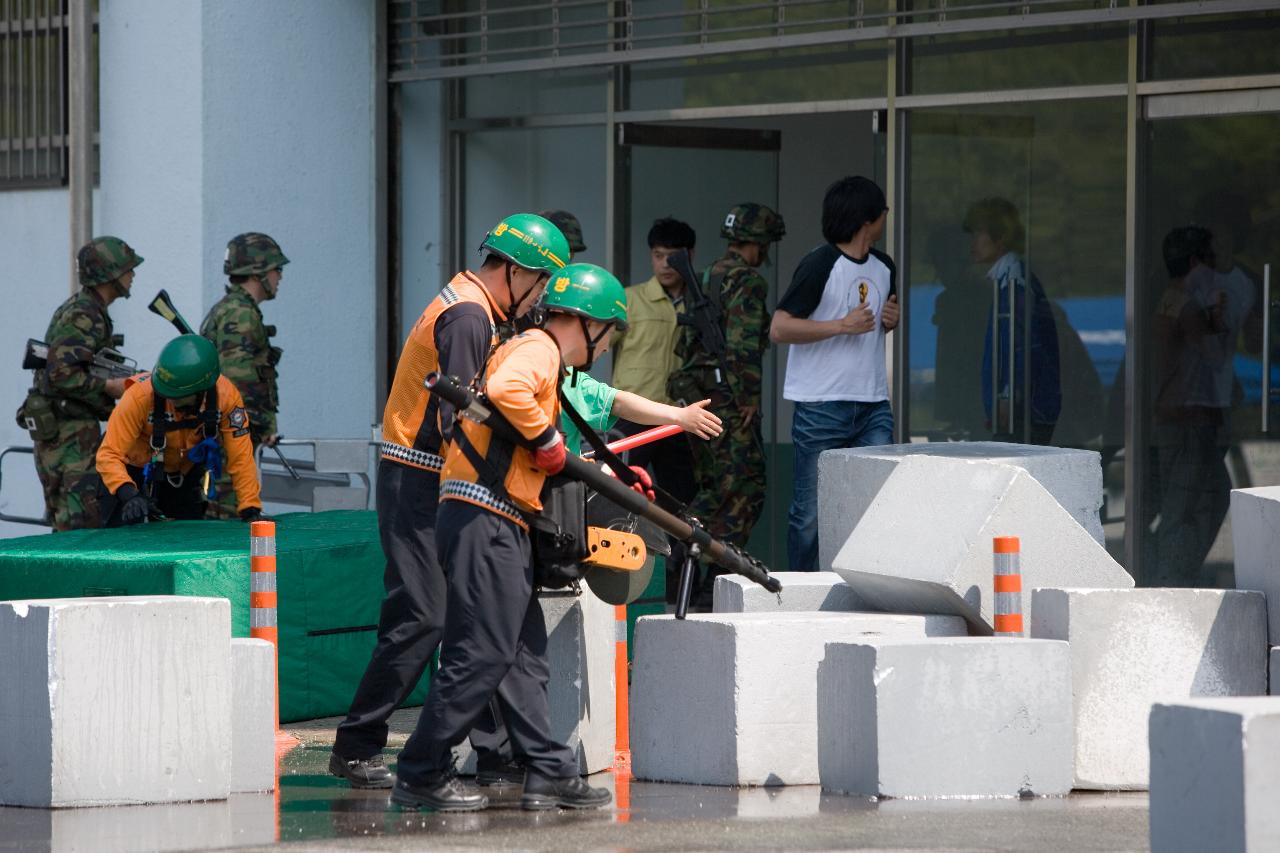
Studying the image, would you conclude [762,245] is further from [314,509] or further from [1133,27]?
[314,509]

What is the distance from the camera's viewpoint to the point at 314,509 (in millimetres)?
12242

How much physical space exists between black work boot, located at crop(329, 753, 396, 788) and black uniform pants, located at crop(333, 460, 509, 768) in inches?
1.0

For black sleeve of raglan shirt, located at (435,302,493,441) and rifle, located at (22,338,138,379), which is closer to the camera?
black sleeve of raglan shirt, located at (435,302,493,441)

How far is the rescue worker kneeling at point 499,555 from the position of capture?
6.22m

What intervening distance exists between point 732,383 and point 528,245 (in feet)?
14.7

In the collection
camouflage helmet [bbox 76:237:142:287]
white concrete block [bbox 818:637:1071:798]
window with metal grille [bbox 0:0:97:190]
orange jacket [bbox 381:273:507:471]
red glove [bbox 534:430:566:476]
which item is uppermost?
window with metal grille [bbox 0:0:97:190]

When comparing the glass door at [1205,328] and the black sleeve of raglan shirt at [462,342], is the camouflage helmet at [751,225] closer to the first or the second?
the glass door at [1205,328]

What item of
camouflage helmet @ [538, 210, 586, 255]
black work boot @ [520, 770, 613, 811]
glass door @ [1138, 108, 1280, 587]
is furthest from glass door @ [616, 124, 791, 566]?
black work boot @ [520, 770, 613, 811]

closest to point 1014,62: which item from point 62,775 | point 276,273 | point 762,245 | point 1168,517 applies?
point 762,245

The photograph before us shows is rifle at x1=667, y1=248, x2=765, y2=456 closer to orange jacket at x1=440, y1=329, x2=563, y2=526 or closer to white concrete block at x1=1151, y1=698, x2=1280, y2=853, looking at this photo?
orange jacket at x1=440, y1=329, x2=563, y2=526

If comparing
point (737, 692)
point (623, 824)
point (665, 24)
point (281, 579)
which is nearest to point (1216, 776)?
point (623, 824)

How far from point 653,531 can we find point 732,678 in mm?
564

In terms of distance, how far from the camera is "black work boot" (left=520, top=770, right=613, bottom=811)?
640cm

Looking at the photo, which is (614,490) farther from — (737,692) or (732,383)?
(732,383)
